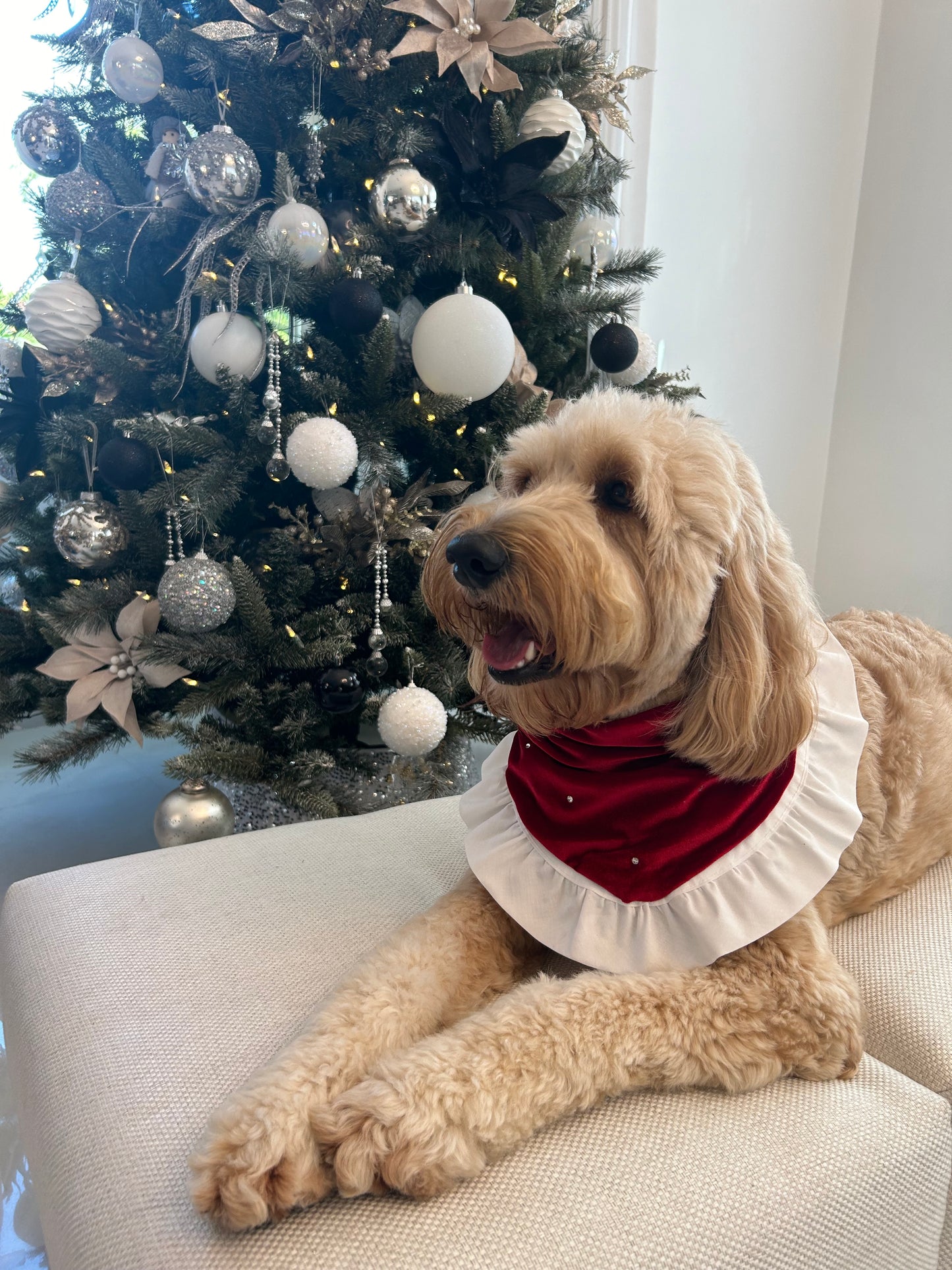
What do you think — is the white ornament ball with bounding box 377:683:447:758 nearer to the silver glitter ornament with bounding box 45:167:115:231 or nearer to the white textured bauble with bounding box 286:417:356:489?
the white textured bauble with bounding box 286:417:356:489

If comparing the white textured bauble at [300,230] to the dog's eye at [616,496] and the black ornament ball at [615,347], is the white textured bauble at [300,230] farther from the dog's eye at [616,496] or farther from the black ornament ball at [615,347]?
the dog's eye at [616,496]

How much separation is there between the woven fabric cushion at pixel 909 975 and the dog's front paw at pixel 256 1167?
32.0 inches

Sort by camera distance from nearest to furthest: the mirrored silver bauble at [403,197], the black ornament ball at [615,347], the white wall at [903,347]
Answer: the mirrored silver bauble at [403,197] → the black ornament ball at [615,347] → the white wall at [903,347]

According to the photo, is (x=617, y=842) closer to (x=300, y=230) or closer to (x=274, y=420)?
(x=274, y=420)

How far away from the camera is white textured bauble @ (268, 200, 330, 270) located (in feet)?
6.27

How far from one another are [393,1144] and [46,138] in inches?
100

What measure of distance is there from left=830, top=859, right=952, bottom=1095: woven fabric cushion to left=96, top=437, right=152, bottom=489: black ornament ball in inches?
73.0

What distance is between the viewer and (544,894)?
48.9 inches

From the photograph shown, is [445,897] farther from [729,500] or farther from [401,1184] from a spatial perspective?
[729,500]

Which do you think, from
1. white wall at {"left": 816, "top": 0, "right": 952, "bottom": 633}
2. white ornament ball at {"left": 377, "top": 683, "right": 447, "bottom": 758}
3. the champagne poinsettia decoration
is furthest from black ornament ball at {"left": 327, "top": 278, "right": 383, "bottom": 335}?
white wall at {"left": 816, "top": 0, "right": 952, "bottom": 633}

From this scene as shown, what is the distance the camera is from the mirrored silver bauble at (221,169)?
1.90m

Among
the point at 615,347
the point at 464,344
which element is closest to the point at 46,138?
the point at 464,344

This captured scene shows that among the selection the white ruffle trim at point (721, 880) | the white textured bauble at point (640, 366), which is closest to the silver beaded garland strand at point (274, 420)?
the white textured bauble at point (640, 366)

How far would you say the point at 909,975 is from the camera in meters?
1.24
